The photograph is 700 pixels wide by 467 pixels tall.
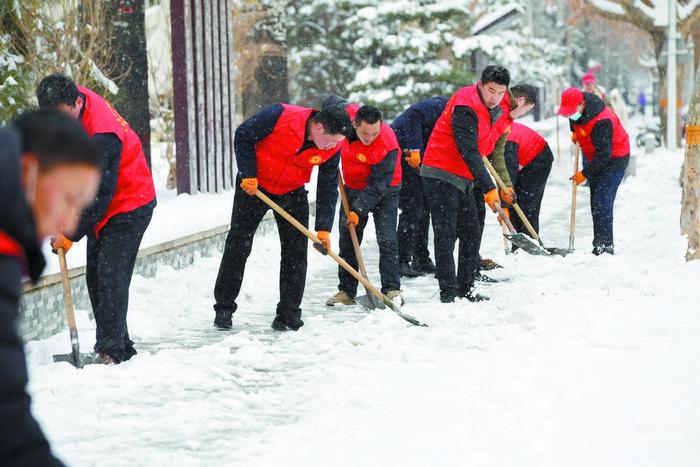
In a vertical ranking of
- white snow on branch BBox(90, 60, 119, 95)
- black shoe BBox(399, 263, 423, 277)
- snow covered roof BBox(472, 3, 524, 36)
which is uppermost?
snow covered roof BBox(472, 3, 524, 36)

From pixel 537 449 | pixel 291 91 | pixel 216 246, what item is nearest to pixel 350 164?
pixel 216 246

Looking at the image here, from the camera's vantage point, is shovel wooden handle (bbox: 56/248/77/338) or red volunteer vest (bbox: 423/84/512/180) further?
red volunteer vest (bbox: 423/84/512/180)

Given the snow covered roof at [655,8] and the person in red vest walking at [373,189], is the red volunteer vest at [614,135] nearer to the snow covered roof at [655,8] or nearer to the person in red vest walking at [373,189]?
the person in red vest walking at [373,189]

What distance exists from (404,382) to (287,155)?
1.93 m

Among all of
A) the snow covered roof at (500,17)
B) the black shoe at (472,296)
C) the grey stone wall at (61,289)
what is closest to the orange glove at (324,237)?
the black shoe at (472,296)

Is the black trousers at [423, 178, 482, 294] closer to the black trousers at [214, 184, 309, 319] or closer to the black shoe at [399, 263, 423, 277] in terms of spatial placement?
the black trousers at [214, 184, 309, 319]

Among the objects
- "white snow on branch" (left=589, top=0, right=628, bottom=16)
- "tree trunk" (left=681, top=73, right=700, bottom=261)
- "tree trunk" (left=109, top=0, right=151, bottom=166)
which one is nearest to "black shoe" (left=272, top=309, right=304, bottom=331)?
"tree trunk" (left=681, top=73, right=700, bottom=261)

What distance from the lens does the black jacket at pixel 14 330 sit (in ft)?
6.37

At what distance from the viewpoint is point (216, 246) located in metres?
8.96

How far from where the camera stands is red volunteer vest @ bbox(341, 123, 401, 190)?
7.29 m

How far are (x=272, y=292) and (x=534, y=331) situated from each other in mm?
2768

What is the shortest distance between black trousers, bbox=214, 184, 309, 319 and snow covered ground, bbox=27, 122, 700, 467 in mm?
236

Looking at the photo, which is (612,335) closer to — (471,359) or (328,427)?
(471,359)

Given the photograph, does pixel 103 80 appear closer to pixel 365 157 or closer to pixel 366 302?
pixel 365 157
